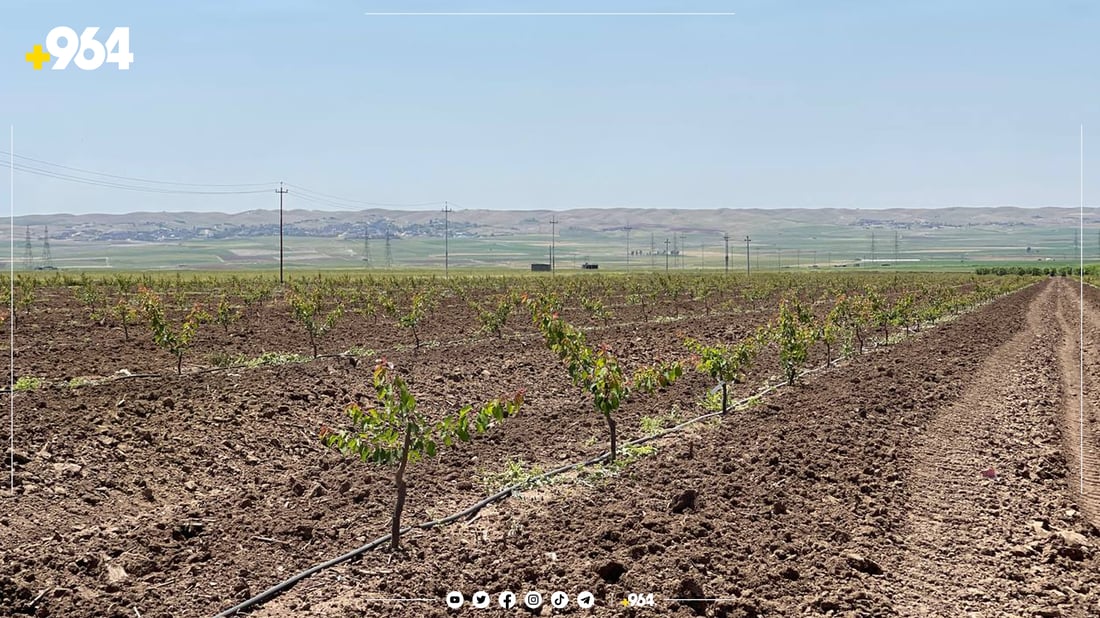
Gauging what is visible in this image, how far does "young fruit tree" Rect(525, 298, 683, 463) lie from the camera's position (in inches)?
397

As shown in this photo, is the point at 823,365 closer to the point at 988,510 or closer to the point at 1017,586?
the point at 988,510

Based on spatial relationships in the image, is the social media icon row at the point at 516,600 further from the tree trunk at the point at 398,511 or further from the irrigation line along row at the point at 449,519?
the irrigation line along row at the point at 449,519

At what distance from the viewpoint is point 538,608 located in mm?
6164

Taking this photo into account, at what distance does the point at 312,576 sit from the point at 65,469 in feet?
12.9

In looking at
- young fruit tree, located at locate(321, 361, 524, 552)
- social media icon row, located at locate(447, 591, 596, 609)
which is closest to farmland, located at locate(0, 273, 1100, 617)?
social media icon row, located at locate(447, 591, 596, 609)

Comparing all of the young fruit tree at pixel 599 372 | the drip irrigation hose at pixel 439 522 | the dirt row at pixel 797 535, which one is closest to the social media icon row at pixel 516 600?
the dirt row at pixel 797 535

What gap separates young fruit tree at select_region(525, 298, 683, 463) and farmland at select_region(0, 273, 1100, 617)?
0.11ft

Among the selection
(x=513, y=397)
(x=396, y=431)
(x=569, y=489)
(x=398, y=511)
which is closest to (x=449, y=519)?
(x=398, y=511)

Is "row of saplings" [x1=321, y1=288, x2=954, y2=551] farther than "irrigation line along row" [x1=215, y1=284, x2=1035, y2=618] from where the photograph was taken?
Yes

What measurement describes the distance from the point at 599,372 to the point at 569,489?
66.7 inches

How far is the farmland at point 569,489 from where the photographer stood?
6.62m

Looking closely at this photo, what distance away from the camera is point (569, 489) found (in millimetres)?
8922

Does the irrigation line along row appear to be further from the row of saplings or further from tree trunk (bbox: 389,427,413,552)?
the row of saplings

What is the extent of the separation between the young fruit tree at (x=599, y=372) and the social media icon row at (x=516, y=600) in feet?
11.9
